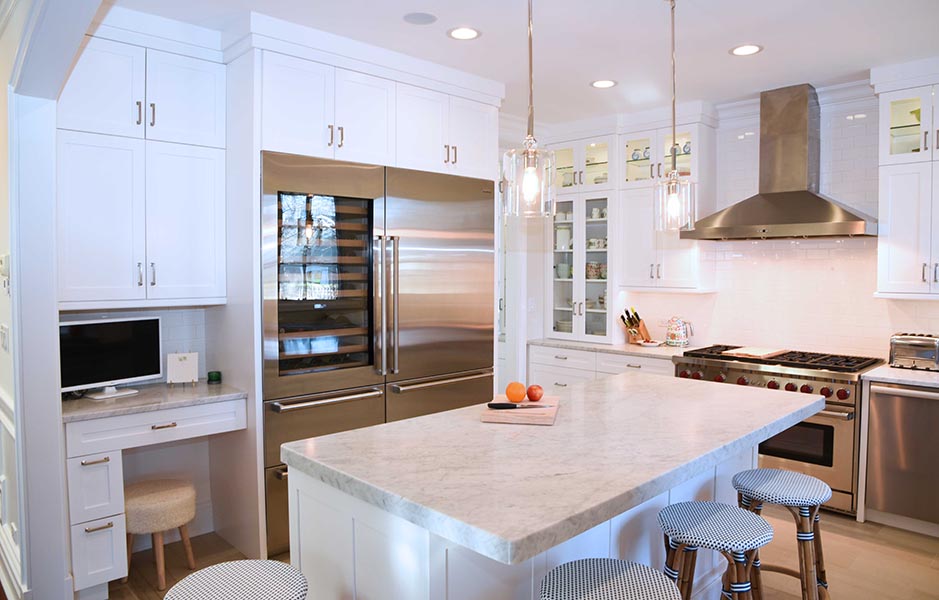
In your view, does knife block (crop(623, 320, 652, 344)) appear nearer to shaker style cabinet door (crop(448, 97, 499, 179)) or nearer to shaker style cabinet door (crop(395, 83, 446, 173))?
shaker style cabinet door (crop(448, 97, 499, 179))

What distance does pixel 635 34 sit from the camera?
3.51 metres

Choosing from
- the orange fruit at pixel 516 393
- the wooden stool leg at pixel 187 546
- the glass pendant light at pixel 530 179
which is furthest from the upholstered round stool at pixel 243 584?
the wooden stool leg at pixel 187 546

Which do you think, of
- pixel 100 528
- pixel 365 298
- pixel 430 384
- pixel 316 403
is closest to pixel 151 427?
pixel 100 528

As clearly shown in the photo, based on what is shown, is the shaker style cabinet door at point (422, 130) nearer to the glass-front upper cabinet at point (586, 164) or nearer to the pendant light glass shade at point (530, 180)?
the glass-front upper cabinet at point (586, 164)

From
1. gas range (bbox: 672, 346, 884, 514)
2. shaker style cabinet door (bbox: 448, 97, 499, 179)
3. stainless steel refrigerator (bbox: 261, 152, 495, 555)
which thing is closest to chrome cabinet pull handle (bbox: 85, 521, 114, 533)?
stainless steel refrigerator (bbox: 261, 152, 495, 555)

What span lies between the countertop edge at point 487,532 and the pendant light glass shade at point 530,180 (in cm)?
94

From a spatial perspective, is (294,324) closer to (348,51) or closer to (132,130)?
(132,130)

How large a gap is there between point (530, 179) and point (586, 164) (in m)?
3.50

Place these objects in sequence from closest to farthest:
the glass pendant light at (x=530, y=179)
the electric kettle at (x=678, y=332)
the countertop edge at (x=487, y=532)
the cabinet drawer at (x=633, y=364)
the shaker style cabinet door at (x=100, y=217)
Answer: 1. the countertop edge at (x=487, y=532)
2. the glass pendant light at (x=530, y=179)
3. the shaker style cabinet door at (x=100, y=217)
4. the cabinet drawer at (x=633, y=364)
5. the electric kettle at (x=678, y=332)

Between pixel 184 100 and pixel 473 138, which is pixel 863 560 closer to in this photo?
pixel 473 138

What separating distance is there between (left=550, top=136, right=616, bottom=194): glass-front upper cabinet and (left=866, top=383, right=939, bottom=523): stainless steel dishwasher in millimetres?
2518

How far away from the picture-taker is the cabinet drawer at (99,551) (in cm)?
300

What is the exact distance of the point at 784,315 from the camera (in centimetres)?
488

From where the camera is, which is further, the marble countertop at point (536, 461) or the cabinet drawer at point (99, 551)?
the cabinet drawer at point (99, 551)
